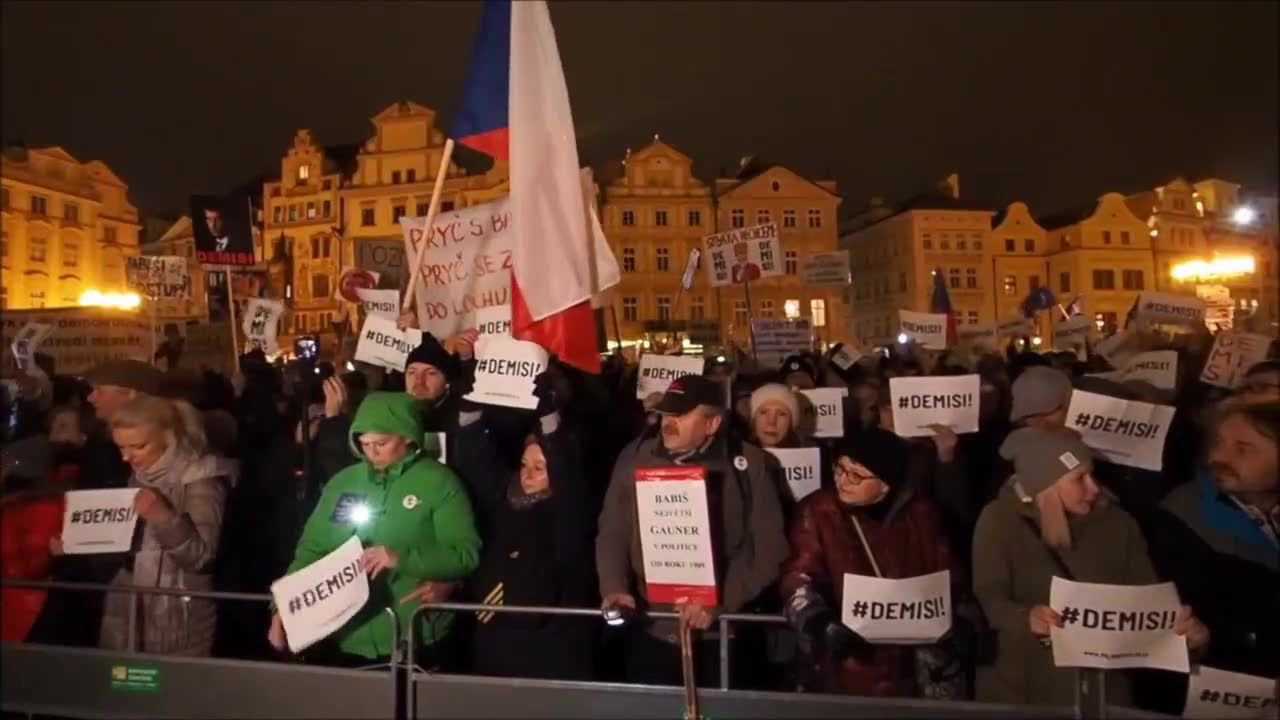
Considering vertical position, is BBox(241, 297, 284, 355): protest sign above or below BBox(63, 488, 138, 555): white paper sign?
above

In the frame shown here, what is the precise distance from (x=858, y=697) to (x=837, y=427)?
3.35 m

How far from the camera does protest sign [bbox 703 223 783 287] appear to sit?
1325 cm

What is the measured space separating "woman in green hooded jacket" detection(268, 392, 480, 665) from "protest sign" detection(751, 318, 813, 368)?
7734mm

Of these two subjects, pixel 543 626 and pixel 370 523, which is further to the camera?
pixel 543 626

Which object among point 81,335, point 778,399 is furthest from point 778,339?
point 81,335

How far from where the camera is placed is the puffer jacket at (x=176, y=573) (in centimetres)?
431

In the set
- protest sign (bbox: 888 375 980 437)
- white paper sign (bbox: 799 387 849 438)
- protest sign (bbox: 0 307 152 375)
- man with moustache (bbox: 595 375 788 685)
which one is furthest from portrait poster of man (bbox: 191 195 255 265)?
man with moustache (bbox: 595 375 788 685)

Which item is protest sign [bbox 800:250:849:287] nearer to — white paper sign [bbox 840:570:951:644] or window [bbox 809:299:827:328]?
white paper sign [bbox 840:570:951:644]

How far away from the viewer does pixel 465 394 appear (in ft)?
18.0

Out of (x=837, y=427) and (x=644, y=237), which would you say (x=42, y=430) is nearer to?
(x=837, y=427)

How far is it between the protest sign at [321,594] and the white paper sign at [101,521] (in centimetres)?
88

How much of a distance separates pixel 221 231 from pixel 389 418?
7374 millimetres

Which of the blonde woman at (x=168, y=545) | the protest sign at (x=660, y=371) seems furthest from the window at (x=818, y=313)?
the blonde woman at (x=168, y=545)

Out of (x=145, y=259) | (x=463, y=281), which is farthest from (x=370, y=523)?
(x=145, y=259)
